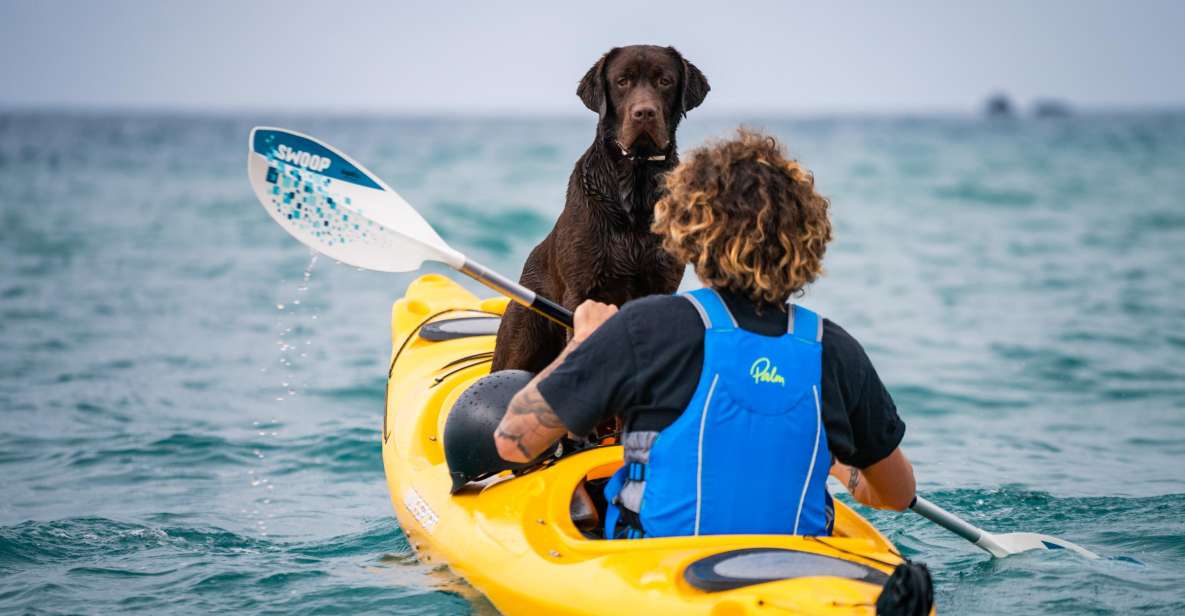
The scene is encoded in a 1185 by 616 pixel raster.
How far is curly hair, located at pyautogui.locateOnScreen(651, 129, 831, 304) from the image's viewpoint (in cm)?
281

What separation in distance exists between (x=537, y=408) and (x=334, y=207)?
1531 mm

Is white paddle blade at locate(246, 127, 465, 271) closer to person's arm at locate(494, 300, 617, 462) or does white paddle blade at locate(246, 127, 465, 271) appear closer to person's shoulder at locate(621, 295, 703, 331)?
person's arm at locate(494, 300, 617, 462)

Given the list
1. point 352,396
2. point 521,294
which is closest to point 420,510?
point 521,294

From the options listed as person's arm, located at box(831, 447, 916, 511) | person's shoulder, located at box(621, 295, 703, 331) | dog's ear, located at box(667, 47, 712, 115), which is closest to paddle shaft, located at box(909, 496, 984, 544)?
person's arm, located at box(831, 447, 916, 511)

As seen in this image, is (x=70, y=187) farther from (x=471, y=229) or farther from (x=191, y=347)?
(x=191, y=347)

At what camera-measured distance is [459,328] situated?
536cm

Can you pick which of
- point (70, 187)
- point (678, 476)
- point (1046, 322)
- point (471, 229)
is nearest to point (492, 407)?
point (678, 476)

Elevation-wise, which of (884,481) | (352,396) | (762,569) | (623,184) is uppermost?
(623,184)

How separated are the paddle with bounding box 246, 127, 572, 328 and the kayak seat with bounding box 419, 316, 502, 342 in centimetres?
113

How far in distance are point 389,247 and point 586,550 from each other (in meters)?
1.44

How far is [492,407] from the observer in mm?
3512

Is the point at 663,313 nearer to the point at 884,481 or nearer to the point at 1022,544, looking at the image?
the point at 884,481

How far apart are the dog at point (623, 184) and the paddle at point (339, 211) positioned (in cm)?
44

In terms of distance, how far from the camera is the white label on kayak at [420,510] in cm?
391
